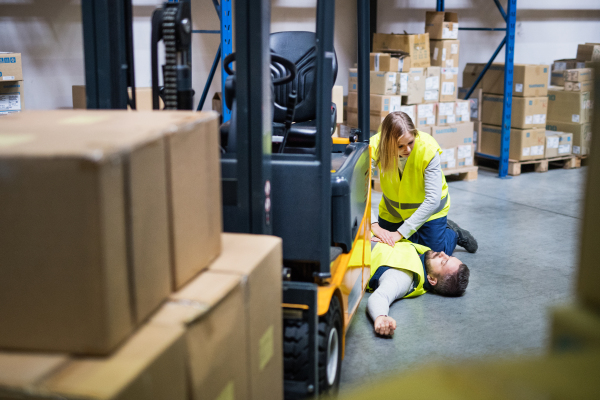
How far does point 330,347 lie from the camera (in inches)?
109

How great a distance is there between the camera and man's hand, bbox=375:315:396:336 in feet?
11.8

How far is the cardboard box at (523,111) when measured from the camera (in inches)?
336

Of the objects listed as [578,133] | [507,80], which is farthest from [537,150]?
[507,80]

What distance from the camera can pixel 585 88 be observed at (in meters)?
9.00

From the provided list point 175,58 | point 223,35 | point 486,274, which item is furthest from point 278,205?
point 223,35

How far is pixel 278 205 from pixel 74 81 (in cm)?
610

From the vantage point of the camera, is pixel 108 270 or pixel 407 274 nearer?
pixel 108 270

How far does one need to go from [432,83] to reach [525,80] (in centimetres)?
162

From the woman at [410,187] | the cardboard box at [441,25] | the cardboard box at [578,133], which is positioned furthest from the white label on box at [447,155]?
the woman at [410,187]

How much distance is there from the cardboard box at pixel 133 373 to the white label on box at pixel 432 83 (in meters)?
7.06

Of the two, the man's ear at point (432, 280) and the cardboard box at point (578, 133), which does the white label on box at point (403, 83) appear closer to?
the cardboard box at point (578, 133)

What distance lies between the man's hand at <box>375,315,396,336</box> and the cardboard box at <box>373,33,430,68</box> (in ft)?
16.2

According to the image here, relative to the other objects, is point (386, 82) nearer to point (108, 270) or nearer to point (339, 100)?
point (339, 100)

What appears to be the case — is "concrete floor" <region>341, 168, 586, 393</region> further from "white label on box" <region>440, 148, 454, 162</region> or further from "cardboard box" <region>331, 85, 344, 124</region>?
"cardboard box" <region>331, 85, 344, 124</region>
